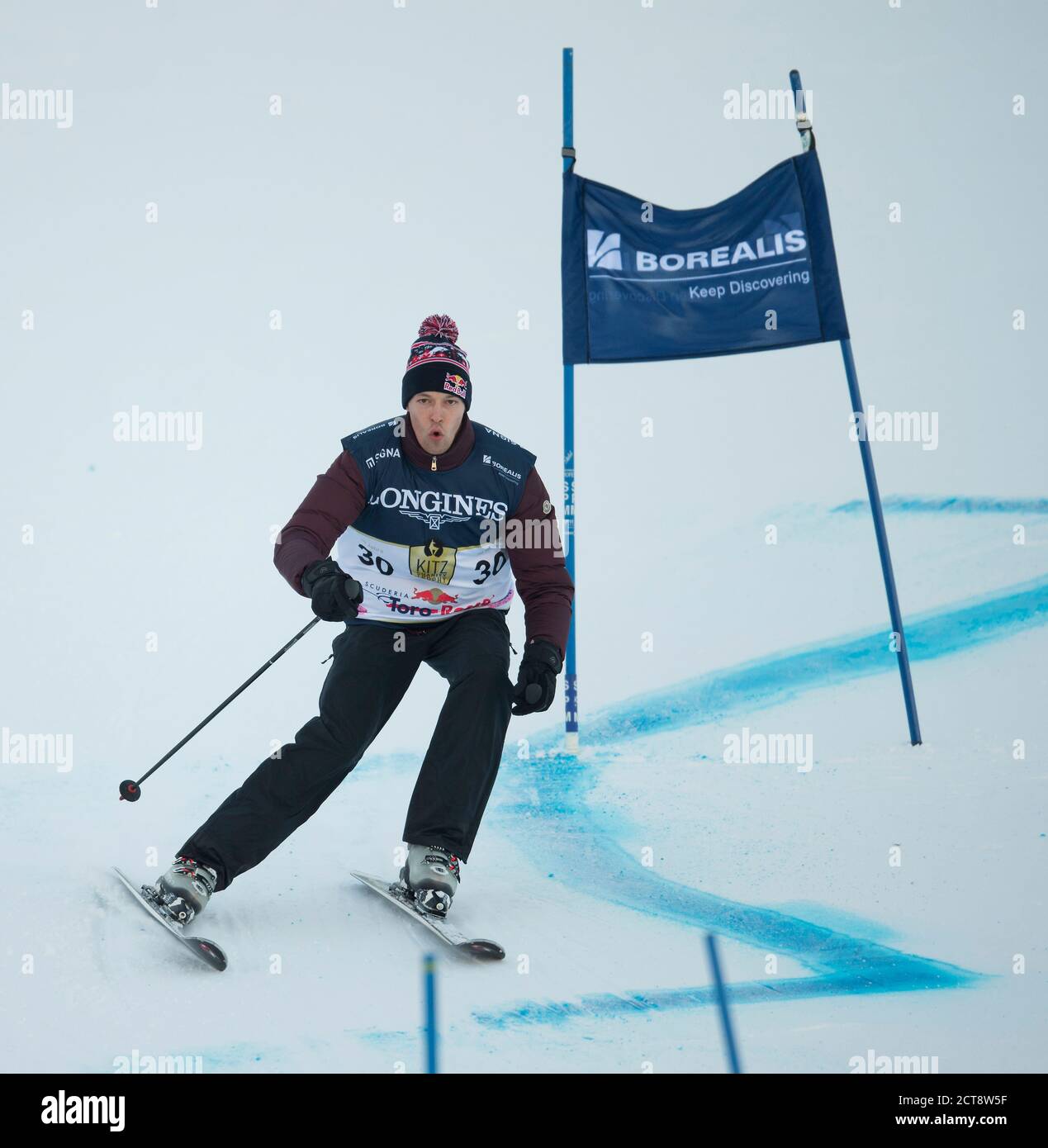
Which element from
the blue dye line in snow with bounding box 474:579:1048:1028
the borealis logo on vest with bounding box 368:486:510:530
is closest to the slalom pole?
the blue dye line in snow with bounding box 474:579:1048:1028

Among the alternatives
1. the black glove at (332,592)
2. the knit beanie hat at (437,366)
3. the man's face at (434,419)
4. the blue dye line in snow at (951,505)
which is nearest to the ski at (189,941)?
the black glove at (332,592)

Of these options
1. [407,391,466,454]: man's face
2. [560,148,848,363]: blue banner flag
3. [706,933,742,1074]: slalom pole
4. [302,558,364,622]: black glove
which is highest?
[560,148,848,363]: blue banner flag

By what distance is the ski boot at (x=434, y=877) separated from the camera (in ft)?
7.88

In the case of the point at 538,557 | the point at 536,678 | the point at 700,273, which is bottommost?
the point at 536,678

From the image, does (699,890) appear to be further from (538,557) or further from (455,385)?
(455,385)

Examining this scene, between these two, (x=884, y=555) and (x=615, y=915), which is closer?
(x=615, y=915)

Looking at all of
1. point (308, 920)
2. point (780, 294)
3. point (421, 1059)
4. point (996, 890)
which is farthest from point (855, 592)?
point (421, 1059)

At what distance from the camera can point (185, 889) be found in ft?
7.74

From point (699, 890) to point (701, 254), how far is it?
2.43m

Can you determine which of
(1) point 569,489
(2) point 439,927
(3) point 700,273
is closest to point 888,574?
(1) point 569,489

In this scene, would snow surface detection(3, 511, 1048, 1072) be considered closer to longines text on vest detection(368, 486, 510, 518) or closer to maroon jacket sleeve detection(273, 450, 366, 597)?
maroon jacket sleeve detection(273, 450, 366, 597)

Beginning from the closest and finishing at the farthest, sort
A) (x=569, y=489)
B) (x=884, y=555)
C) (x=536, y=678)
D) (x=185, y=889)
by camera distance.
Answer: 1. (x=185, y=889)
2. (x=536, y=678)
3. (x=884, y=555)
4. (x=569, y=489)

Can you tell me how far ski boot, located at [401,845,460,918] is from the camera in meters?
2.40

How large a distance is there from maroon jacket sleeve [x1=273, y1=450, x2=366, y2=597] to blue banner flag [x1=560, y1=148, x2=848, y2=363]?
68.8 inches
